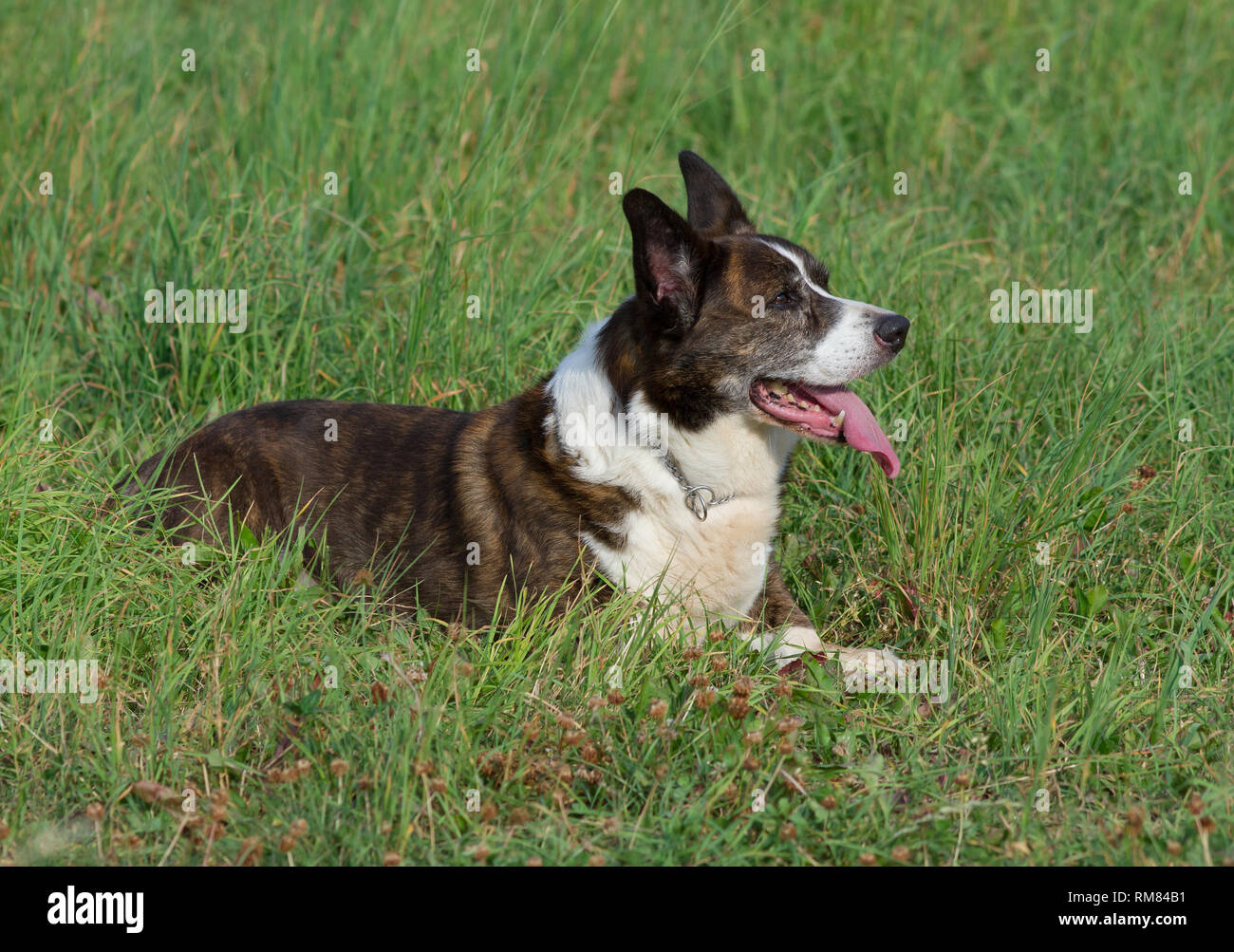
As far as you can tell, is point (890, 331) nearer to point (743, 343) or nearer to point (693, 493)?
point (743, 343)

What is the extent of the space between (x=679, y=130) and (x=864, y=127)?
0.95 metres

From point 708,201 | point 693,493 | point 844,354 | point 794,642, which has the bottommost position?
point 794,642

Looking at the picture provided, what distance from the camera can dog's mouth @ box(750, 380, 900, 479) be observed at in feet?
12.6

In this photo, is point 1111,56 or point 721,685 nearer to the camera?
point 721,685

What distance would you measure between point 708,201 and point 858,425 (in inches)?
38.0

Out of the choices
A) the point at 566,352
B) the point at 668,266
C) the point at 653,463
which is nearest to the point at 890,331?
the point at 668,266

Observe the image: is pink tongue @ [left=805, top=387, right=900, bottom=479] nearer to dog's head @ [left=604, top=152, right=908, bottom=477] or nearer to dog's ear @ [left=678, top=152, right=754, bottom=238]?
dog's head @ [left=604, top=152, right=908, bottom=477]

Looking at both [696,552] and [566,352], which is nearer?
[696,552]

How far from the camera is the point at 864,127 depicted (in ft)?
22.3

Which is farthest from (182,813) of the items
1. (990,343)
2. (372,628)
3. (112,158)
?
(112,158)

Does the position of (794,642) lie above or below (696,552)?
below

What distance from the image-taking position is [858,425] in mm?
3854

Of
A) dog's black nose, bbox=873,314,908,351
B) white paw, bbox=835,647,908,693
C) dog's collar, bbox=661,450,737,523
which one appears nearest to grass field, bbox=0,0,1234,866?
white paw, bbox=835,647,908,693

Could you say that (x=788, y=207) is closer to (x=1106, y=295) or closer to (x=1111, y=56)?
(x=1106, y=295)
